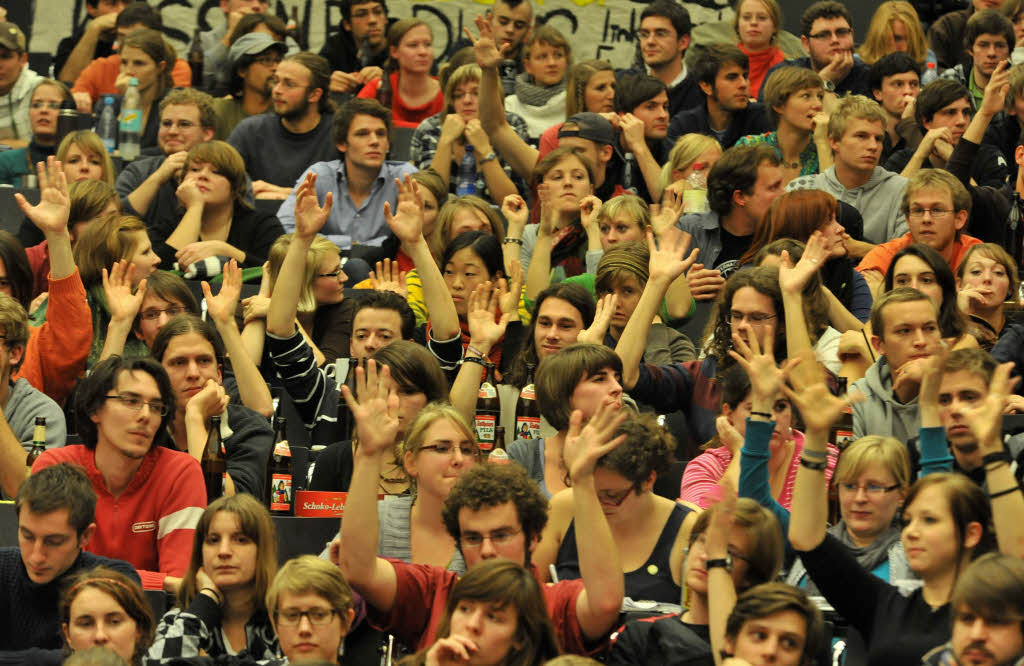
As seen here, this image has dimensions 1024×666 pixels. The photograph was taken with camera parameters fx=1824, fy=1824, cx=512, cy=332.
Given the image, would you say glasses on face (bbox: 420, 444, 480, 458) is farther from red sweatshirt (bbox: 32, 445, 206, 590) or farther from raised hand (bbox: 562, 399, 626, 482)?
red sweatshirt (bbox: 32, 445, 206, 590)

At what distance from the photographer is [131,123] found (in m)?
9.98

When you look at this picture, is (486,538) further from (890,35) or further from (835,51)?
(890,35)

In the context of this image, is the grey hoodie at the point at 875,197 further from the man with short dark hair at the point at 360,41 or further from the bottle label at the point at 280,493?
A: the man with short dark hair at the point at 360,41

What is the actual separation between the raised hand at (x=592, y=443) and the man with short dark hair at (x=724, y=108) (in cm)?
493

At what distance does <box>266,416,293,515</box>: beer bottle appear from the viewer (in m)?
5.99

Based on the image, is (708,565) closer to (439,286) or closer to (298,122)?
(439,286)

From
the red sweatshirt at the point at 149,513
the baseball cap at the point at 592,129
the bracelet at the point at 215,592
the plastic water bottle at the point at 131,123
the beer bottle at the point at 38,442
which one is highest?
the plastic water bottle at the point at 131,123

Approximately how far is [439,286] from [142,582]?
188 centimetres

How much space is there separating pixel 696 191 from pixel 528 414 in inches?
86.7

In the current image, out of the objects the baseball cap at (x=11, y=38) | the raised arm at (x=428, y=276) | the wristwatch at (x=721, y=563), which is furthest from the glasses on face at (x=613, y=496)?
the baseball cap at (x=11, y=38)

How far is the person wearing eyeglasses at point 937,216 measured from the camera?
24.0ft

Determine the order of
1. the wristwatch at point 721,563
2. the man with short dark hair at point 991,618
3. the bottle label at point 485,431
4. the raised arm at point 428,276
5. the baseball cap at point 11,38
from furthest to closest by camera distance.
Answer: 1. the baseball cap at point 11,38
2. the raised arm at point 428,276
3. the bottle label at point 485,431
4. the wristwatch at point 721,563
5. the man with short dark hair at point 991,618

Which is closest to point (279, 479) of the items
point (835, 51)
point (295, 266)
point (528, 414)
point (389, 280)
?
point (528, 414)

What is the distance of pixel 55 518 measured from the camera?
5.05 m
